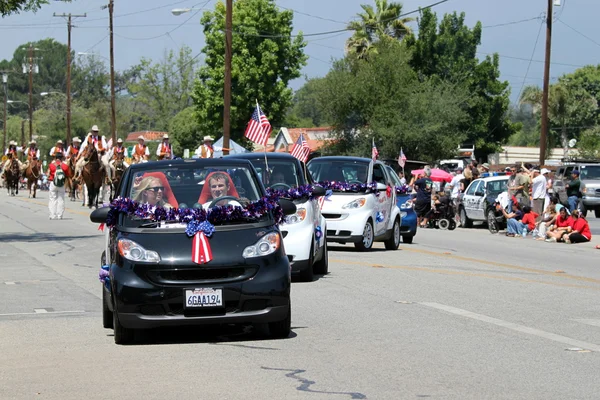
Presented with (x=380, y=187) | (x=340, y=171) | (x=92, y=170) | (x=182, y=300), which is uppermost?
(x=340, y=171)

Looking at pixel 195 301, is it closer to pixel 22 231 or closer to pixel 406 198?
pixel 406 198

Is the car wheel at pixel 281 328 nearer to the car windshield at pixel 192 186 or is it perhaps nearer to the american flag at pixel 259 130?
the car windshield at pixel 192 186

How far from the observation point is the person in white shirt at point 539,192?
31.5 metres

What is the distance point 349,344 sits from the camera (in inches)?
398

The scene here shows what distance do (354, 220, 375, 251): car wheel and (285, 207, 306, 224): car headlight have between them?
523 cm

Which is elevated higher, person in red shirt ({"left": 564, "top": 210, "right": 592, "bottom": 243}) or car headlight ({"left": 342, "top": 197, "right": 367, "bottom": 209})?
car headlight ({"left": 342, "top": 197, "right": 367, "bottom": 209})

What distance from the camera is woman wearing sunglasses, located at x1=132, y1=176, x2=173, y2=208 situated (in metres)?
10.8

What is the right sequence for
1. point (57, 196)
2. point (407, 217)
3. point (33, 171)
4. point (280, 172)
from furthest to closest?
point (33, 171), point (57, 196), point (407, 217), point (280, 172)

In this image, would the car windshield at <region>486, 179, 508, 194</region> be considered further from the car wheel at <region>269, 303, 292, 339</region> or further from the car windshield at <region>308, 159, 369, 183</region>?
the car wheel at <region>269, 303, 292, 339</region>

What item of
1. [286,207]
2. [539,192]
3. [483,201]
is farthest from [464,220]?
[286,207]

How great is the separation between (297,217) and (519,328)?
5.16 metres

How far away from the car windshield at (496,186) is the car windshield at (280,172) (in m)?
17.7

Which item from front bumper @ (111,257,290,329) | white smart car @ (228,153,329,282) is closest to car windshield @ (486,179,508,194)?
white smart car @ (228,153,329,282)

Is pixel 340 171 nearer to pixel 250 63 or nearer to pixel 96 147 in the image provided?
pixel 96 147
